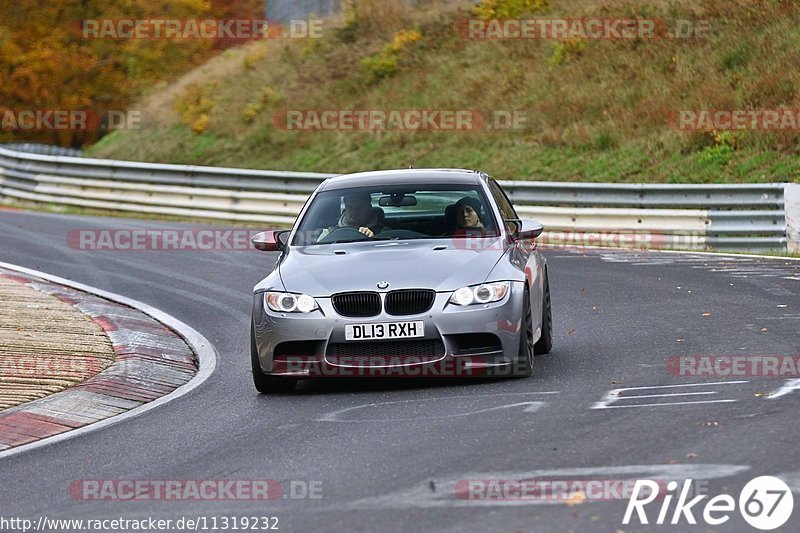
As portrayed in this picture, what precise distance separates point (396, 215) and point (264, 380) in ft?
5.98

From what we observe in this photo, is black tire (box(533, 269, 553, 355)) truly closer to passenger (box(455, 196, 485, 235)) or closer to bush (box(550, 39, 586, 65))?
passenger (box(455, 196, 485, 235))

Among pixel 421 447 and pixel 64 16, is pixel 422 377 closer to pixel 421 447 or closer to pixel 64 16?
pixel 421 447

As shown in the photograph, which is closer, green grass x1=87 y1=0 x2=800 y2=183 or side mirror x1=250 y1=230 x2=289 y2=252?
side mirror x1=250 y1=230 x2=289 y2=252

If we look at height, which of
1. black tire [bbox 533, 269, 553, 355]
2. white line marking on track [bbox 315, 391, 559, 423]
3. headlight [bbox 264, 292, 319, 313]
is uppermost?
headlight [bbox 264, 292, 319, 313]

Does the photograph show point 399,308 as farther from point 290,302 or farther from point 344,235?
point 344,235

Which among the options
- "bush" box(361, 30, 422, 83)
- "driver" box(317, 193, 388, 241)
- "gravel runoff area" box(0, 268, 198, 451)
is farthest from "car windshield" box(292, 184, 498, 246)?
"bush" box(361, 30, 422, 83)

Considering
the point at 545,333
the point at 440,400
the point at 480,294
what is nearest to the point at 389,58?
the point at 545,333

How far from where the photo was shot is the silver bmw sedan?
938 cm

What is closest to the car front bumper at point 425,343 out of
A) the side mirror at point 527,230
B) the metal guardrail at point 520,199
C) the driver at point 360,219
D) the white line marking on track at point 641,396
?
Result: the white line marking on track at point 641,396

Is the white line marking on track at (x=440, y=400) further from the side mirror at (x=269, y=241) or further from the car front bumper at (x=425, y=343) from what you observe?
the side mirror at (x=269, y=241)

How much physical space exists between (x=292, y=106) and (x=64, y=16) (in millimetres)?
17069

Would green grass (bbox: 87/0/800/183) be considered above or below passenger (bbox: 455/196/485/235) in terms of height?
above

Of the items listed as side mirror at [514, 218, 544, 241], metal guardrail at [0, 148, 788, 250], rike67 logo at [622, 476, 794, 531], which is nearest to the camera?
rike67 logo at [622, 476, 794, 531]

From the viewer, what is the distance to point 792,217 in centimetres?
1911
